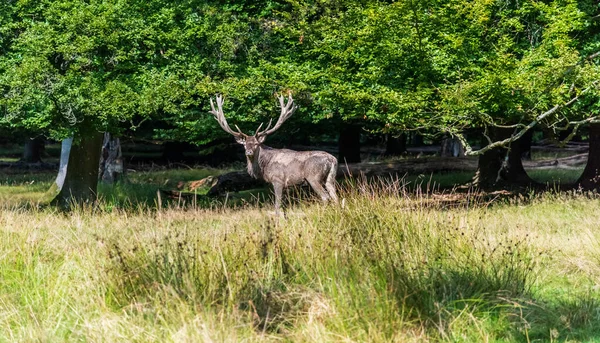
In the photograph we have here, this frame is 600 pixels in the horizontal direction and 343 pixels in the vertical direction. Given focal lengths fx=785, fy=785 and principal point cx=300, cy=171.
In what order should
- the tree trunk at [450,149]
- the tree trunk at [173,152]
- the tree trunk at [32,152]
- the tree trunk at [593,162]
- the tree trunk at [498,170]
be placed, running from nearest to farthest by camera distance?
the tree trunk at [593,162] → the tree trunk at [498,170] → the tree trunk at [450,149] → the tree trunk at [173,152] → the tree trunk at [32,152]

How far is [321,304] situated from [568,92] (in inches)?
327

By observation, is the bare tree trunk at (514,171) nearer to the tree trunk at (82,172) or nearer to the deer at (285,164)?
the deer at (285,164)

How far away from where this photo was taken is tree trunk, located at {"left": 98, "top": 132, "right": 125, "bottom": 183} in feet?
73.8

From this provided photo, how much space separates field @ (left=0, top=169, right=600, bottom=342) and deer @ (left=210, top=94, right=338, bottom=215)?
5.01 m

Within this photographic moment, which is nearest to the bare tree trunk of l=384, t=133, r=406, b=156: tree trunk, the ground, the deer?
the deer

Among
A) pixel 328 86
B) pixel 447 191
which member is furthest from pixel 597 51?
pixel 447 191

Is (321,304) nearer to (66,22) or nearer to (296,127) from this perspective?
(66,22)

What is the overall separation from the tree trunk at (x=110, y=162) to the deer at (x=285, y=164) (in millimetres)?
8609

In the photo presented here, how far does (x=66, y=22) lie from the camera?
1421cm

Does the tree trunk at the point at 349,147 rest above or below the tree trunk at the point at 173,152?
above

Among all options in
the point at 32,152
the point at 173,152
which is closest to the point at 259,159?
the point at 173,152

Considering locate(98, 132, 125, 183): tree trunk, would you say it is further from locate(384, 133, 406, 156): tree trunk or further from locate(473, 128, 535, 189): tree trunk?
locate(384, 133, 406, 156): tree trunk

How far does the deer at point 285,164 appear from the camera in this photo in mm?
13938

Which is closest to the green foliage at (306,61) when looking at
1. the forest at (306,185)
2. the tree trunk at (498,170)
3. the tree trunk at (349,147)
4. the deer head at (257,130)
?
the forest at (306,185)
